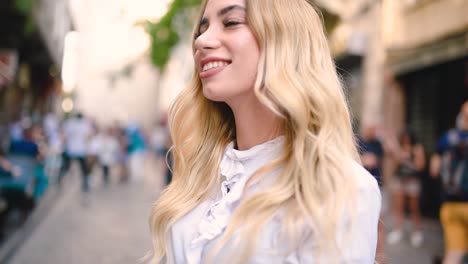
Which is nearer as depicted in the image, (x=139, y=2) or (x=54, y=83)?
(x=139, y=2)

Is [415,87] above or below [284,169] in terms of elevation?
below

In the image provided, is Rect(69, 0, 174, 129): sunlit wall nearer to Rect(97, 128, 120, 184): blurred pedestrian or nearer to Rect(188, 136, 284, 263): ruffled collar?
Rect(97, 128, 120, 184): blurred pedestrian

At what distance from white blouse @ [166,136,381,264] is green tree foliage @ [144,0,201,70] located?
806cm

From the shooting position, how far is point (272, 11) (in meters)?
1.36

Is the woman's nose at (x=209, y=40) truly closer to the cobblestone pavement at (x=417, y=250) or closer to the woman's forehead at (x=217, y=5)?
the woman's forehead at (x=217, y=5)

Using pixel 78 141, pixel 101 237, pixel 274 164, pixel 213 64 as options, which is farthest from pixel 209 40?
pixel 78 141

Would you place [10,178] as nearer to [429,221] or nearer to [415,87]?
[429,221]

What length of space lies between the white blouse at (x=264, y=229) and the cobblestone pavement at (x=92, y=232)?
375 centimetres

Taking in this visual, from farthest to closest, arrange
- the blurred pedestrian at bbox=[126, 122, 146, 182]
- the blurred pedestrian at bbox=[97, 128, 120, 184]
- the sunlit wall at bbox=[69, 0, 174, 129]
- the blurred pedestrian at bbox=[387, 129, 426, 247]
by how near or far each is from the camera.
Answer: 1. the sunlit wall at bbox=[69, 0, 174, 129]
2. the blurred pedestrian at bbox=[126, 122, 146, 182]
3. the blurred pedestrian at bbox=[97, 128, 120, 184]
4. the blurred pedestrian at bbox=[387, 129, 426, 247]

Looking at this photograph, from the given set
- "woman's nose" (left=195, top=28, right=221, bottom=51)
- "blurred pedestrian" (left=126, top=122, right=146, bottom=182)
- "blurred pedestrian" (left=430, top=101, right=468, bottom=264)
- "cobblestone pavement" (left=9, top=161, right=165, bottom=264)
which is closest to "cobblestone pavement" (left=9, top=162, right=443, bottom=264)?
"cobblestone pavement" (left=9, top=161, right=165, bottom=264)

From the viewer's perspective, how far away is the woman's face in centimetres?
139

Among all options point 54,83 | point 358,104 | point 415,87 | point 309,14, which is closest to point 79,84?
point 54,83

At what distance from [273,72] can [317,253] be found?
0.53 metres

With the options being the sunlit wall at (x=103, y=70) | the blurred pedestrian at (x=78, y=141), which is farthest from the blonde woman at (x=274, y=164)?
the sunlit wall at (x=103, y=70)
